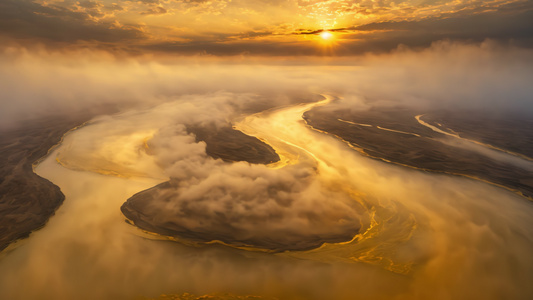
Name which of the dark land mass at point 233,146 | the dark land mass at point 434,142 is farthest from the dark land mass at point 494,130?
the dark land mass at point 233,146

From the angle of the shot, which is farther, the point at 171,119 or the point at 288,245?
the point at 171,119

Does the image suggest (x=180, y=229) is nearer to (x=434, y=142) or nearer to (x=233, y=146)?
(x=233, y=146)

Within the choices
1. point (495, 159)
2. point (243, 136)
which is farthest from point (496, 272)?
point (243, 136)

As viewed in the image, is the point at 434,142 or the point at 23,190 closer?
the point at 23,190

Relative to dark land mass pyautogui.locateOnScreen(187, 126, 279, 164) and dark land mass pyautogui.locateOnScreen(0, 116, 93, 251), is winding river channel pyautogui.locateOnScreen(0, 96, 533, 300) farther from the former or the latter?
dark land mass pyautogui.locateOnScreen(187, 126, 279, 164)

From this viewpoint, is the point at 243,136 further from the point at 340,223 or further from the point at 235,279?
the point at 235,279

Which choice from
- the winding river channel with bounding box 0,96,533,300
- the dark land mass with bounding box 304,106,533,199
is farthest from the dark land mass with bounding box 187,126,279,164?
the dark land mass with bounding box 304,106,533,199

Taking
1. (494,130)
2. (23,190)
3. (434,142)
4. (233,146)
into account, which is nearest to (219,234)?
(23,190)
